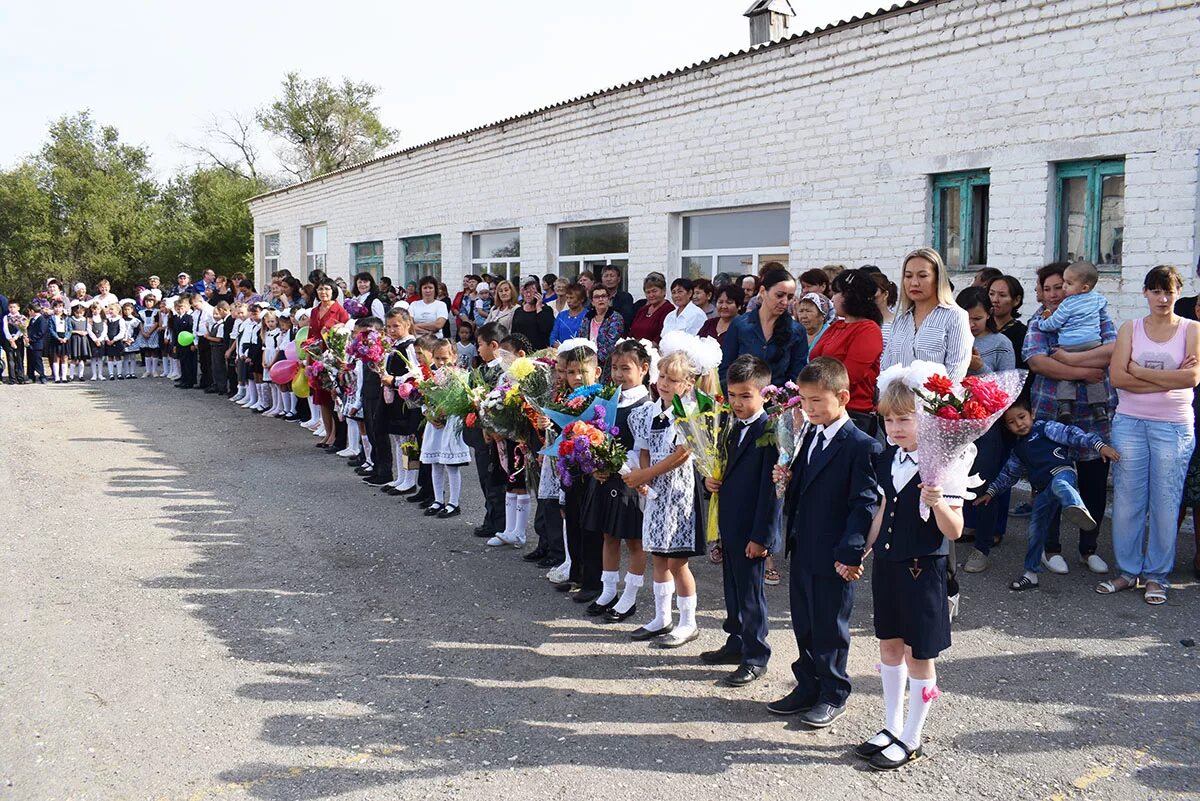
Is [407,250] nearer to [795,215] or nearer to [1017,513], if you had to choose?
[795,215]

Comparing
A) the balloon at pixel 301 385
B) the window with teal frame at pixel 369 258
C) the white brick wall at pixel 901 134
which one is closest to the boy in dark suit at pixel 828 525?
the white brick wall at pixel 901 134

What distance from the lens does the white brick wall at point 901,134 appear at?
29.1 ft

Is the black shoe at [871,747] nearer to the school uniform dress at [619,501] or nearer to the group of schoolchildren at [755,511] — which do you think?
the group of schoolchildren at [755,511]

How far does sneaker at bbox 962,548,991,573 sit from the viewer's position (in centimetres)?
691

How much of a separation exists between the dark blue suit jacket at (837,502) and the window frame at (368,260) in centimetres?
2070

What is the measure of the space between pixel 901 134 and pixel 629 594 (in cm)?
720

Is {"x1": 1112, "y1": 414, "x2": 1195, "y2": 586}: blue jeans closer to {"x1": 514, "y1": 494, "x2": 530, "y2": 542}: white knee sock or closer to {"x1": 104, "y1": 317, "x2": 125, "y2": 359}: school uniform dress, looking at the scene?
{"x1": 514, "y1": 494, "x2": 530, "y2": 542}: white knee sock

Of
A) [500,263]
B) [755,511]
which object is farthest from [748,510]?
[500,263]

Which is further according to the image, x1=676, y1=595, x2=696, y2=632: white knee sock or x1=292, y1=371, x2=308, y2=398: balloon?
x1=292, y1=371, x2=308, y2=398: balloon

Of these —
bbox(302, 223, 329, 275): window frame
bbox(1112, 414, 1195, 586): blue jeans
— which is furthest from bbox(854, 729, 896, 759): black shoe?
bbox(302, 223, 329, 275): window frame

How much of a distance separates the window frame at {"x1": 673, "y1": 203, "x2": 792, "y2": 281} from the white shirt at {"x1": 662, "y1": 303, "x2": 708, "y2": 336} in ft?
9.59

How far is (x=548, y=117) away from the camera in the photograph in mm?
17703

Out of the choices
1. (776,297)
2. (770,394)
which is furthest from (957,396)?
(776,297)

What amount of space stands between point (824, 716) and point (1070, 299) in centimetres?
380
